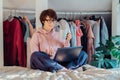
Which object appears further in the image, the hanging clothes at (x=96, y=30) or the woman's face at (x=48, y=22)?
the hanging clothes at (x=96, y=30)

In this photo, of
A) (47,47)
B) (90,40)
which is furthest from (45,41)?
(90,40)

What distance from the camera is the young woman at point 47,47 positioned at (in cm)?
186

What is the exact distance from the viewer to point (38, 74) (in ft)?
5.36

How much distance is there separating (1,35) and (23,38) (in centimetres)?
23

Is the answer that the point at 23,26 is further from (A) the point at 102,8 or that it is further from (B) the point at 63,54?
(A) the point at 102,8

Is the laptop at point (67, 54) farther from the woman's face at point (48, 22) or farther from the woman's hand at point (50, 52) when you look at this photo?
the woman's face at point (48, 22)

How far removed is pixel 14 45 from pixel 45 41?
557mm

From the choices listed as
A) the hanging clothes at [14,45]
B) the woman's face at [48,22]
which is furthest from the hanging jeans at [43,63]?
the hanging clothes at [14,45]

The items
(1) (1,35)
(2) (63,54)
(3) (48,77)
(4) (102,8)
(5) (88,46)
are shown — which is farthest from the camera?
(4) (102,8)

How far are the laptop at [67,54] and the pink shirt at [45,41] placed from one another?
0.07 metres

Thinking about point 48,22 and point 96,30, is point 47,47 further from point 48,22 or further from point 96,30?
point 96,30

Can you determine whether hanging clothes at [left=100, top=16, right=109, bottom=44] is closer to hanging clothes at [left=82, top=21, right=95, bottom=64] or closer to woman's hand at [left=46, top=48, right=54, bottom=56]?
hanging clothes at [left=82, top=21, right=95, bottom=64]

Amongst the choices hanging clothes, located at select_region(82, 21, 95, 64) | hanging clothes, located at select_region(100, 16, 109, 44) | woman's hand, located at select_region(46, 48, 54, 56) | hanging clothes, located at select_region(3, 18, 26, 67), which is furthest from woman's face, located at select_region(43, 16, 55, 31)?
hanging clothes, located at select_region(100, 16, 109, 44)

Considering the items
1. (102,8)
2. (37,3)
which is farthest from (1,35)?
(102,8)
